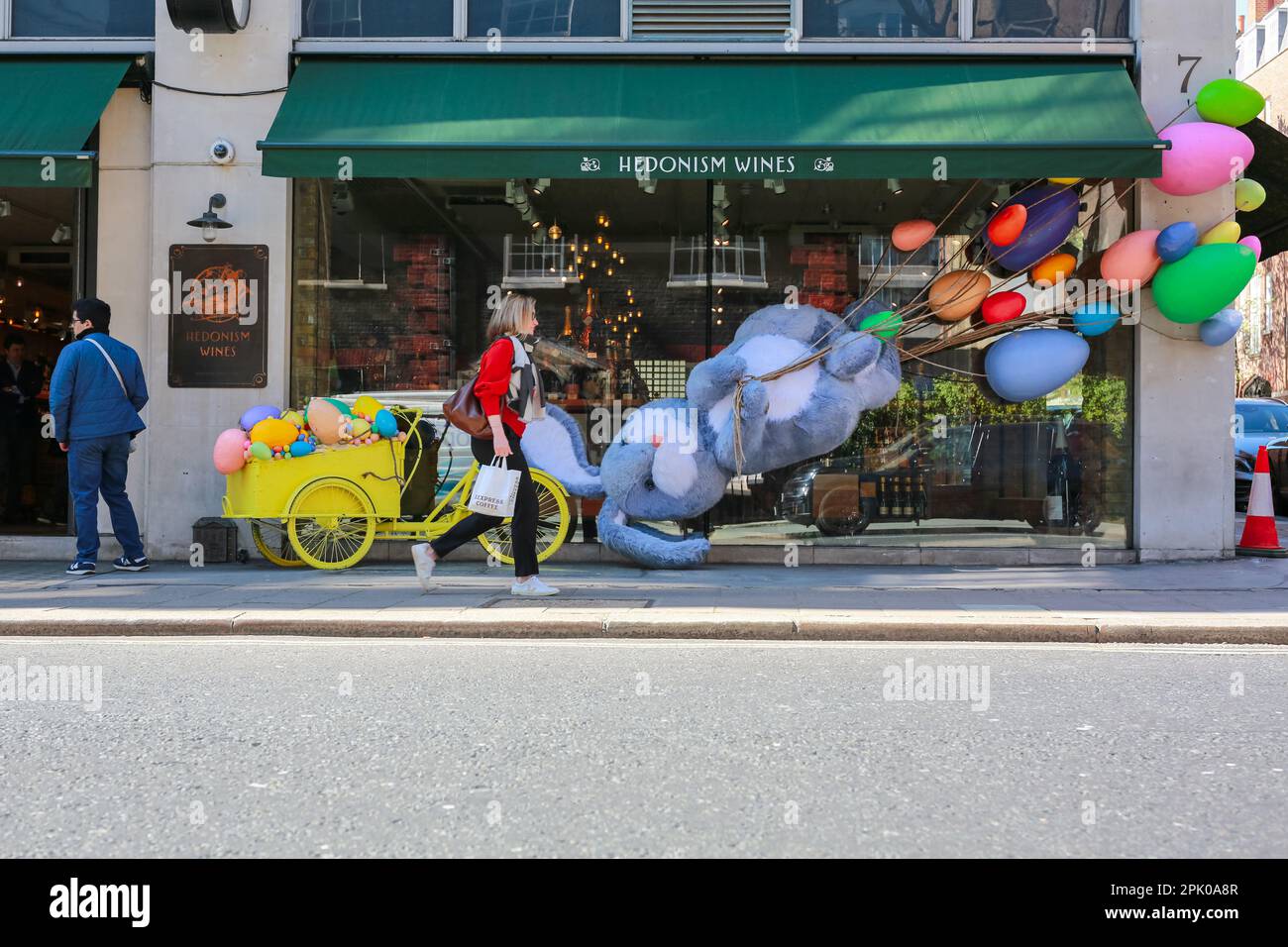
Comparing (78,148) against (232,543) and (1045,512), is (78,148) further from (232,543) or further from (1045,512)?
(1045,512)

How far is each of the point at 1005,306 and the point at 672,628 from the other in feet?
16.2

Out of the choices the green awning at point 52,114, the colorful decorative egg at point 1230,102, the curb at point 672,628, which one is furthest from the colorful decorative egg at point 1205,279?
the green awning at point 52,114

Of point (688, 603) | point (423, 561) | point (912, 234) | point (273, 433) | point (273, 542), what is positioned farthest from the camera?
point (273, 542)

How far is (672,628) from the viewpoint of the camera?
6.79m

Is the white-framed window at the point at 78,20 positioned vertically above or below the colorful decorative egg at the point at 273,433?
above

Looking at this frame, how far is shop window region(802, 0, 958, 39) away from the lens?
10.3 metres

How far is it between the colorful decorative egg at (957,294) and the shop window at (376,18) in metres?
4.89

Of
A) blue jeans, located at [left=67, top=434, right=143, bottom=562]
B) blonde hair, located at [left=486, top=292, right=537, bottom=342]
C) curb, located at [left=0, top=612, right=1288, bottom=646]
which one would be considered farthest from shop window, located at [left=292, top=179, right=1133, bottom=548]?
curb, located at [left=0, top=612, right=1288, bottom=646]

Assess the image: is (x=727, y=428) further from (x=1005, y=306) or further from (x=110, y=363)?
(x=110, y=363)

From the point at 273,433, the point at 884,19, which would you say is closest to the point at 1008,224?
the point at 884,19

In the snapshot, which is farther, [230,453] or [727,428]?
[727,428]

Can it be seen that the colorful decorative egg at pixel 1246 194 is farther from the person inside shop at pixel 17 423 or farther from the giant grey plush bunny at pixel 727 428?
the person inside shop at pixel 17 423

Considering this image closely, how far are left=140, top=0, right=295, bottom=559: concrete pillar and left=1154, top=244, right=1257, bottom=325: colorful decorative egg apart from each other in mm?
7539

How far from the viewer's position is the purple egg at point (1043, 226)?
998 centimetres
